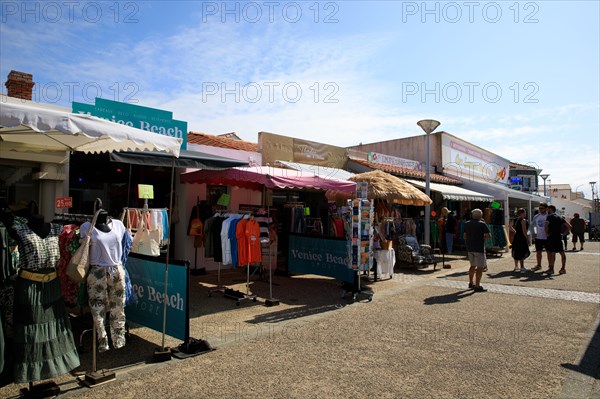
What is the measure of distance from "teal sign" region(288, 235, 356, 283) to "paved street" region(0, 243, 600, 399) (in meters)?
0.55

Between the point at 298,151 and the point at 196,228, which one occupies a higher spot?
the point at 298,151

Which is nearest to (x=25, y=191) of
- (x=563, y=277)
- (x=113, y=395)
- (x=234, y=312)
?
(x=234, y=312)

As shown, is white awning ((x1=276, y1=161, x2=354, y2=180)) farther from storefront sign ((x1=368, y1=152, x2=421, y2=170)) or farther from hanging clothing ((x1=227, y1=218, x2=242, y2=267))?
hanging clothing ((x1=227, y1=218, x2=242, y2=267))

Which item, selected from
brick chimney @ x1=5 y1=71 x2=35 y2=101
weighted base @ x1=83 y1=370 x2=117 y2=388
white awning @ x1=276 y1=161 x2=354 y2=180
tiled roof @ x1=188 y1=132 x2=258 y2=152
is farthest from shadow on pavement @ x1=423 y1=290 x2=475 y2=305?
brick chimney @ x1=5 y1=71 x2=35 y2=101

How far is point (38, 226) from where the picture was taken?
362 cm

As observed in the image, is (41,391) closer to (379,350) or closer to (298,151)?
(379,350)

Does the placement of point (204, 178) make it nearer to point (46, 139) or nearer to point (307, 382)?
point (46, 139)

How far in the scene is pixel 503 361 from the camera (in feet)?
15.0

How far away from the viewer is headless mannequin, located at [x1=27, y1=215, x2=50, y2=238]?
3.59 m

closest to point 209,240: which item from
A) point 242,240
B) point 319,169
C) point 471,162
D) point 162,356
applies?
point 242,240

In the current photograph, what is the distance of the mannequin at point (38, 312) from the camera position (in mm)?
3365

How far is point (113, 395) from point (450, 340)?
4.02 m

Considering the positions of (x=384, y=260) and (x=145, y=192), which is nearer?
(x=145, y=192)

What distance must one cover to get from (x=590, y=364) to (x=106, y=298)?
5.34 meters
